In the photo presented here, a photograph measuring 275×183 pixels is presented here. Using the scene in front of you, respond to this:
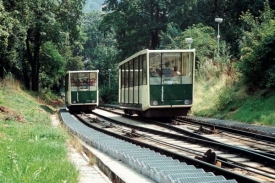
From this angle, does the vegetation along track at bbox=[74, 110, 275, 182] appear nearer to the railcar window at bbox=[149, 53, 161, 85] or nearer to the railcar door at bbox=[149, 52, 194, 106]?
the railcar door at bbox=[149, 52, 194, 106]

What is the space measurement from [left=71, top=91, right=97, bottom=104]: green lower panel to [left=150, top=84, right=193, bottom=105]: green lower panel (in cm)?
1493

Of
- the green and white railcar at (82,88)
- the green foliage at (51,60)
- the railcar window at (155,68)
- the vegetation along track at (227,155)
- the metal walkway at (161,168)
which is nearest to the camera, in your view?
the metal walkway at (161,168)

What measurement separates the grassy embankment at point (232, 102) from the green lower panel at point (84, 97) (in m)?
8.97

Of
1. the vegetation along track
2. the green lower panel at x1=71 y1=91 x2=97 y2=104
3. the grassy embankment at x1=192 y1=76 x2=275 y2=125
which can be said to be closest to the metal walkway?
the vegetation along track

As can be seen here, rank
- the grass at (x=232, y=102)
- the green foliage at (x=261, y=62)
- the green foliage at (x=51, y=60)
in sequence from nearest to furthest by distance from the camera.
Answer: the grass at (x=232, y=102) < the green foliage at (x=261, y=62) < the green foliage at (x=51, y=60)

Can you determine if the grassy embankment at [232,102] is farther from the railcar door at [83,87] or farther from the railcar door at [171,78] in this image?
the railcar door at [83,87]

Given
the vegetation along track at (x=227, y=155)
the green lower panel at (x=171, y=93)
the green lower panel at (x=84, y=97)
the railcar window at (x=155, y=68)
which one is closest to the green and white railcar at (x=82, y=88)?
the green lower panel at (x=84, y=97)

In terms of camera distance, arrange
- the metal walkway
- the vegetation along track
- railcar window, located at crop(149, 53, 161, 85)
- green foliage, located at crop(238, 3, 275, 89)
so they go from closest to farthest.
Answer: the metal walkway, the vegetation along track, railcar window, located at crop(149, 53, 161, 85), green foliage, located at crop(238, 3, 275, 89)

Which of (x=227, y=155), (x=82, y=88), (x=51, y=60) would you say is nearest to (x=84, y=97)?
(x=82, y=88)

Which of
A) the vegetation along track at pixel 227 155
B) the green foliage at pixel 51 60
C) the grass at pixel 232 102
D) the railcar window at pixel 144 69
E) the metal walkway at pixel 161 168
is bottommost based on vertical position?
the vegetation along track at pixel 227 155

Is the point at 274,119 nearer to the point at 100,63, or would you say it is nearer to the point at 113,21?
the point at 113,21

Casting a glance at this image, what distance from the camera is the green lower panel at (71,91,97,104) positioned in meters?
34.8

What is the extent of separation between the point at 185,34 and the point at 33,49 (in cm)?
1997

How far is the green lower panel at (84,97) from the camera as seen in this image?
34.8 metres
